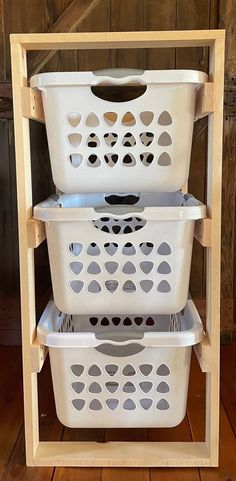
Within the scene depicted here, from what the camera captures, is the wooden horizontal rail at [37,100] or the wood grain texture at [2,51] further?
the wood grain texture at [2,51]

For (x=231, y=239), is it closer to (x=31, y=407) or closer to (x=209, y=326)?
(x=209, y=326)

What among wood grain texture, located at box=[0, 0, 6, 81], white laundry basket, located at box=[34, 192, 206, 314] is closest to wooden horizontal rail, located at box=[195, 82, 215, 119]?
white laundry basket, located at box=[34, 192, 206, 314]

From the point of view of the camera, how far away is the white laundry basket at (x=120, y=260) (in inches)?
53.1

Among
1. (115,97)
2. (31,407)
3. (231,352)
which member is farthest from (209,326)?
(115,97)

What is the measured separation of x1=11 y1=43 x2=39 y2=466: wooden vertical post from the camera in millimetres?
1326

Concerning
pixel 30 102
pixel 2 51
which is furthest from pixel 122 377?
pixel 2 51

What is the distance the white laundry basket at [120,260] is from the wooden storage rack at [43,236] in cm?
5

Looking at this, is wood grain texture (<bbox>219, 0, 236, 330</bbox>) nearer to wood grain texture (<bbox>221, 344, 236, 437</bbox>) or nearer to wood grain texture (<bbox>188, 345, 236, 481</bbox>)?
wood grain texture (<bbox>221, 344, 236, 437</bbox>)

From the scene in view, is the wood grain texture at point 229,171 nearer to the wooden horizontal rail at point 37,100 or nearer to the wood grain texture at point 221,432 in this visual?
the wood grain texture at point 221,432

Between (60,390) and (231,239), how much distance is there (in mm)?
1005

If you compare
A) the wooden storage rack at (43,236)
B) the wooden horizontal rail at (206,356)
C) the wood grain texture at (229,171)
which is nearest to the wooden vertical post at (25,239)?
the wooden storage rack at (43,236)

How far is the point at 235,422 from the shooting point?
1644 millimetres

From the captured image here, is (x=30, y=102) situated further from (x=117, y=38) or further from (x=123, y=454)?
(x=123, y=454)

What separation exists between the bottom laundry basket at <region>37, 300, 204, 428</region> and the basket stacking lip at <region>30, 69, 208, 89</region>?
0.60m
